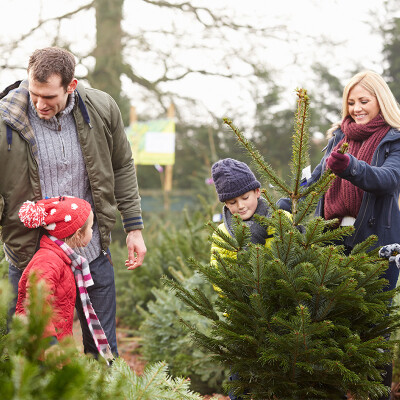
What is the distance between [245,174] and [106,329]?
4.04 feet

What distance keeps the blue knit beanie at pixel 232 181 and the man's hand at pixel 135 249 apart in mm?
697

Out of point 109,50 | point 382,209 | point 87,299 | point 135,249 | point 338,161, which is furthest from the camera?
point 109,50

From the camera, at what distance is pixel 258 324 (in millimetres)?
2352

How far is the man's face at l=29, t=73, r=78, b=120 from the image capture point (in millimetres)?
2748

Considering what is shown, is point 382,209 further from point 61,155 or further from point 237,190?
point 61,155

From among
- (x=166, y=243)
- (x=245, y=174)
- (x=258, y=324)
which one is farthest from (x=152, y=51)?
(x=258, y=324)

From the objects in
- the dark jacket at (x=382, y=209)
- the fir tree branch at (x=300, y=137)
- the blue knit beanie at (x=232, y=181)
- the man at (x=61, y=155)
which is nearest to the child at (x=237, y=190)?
the blue knit beanie at (x=232, y=181)

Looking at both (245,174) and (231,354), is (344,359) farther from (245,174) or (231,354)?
(245,174)

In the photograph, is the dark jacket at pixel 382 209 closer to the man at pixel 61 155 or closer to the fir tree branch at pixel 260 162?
the fir tree branch at pixel 260 162

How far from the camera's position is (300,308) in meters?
2.10

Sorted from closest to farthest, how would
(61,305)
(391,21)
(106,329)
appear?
(61,305) → (106,329) → (391,21)

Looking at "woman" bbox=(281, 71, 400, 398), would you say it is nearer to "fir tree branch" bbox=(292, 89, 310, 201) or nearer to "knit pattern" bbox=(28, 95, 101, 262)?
"fir tree branch" bbox=(292, 89, 310, 201)

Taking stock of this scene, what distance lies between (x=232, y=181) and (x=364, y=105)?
91 centimetres

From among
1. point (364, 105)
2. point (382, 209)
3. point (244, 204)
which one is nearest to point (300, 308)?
point (244, 204)
